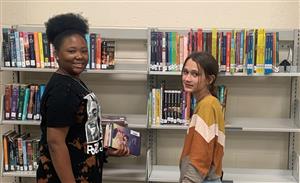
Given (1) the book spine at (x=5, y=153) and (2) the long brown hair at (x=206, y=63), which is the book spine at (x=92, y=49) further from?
(2) the long brown hair at (x=206, y=63)

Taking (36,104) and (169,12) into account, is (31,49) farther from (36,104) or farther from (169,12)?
(169,12)

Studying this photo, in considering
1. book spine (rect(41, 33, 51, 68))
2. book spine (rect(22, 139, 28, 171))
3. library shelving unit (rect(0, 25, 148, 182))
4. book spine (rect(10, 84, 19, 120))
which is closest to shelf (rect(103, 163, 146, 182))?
library shelving unit (rect(0, 25, 148, 182))

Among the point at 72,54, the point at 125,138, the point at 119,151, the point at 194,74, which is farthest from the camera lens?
the point at 125,138

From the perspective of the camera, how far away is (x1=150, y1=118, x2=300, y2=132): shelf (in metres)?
2.83

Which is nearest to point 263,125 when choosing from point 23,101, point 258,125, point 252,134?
point 258,125

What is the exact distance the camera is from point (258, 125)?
292cm

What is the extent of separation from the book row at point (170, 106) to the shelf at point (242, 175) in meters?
0.44

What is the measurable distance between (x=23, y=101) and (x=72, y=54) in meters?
1.26

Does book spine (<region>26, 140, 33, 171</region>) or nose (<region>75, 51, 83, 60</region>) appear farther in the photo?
book spine (<region>26, 140, 33, 171</region>)

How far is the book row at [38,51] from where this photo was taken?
9.52 ft

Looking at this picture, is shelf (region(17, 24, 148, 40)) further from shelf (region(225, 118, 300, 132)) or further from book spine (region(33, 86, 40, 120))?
shelf (region(225, 118, 300, 132))

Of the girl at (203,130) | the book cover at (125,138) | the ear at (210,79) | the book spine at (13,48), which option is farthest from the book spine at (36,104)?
the ear at (210,79)

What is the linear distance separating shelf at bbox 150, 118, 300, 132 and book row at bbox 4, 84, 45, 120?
36.0 inches

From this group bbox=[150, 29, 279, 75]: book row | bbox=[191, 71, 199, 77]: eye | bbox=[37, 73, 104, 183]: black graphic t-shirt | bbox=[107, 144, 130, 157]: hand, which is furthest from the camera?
bbox=[150, 29, 279, 75]: book row
